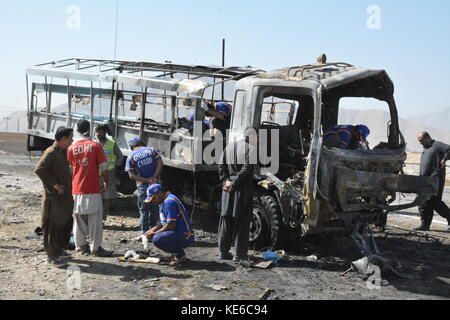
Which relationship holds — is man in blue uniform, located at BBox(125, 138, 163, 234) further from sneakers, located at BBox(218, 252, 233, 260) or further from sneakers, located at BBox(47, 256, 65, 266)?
sneakers, located at BBox(47, 256, 65, 266)

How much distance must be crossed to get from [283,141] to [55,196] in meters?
3.55

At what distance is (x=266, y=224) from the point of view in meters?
7.06

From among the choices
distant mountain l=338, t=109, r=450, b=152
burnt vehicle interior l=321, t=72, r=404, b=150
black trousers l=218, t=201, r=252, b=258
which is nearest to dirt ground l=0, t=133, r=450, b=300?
black trousers l=218, t=201, r=252, b=258

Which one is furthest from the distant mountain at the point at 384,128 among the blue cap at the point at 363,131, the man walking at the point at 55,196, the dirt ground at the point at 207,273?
the man walking at the point at 55,196

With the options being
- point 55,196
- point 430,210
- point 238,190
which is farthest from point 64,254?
point 430,210

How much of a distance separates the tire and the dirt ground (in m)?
0.22

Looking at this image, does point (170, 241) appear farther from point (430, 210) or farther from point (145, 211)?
point (430, 210)

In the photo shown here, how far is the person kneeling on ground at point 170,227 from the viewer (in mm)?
6113

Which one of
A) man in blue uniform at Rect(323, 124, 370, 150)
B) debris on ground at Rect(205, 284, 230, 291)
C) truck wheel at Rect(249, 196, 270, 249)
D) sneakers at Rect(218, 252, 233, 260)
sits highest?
man in blue uniform at Rect(323, 124, 370, 150)

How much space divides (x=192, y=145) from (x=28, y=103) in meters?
5.79

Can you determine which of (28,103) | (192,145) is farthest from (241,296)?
(28,103)

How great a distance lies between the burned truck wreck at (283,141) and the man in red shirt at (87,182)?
1631 millimetres

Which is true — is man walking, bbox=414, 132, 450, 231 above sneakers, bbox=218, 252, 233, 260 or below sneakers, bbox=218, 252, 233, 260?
above

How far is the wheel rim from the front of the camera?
7086 millimetres
